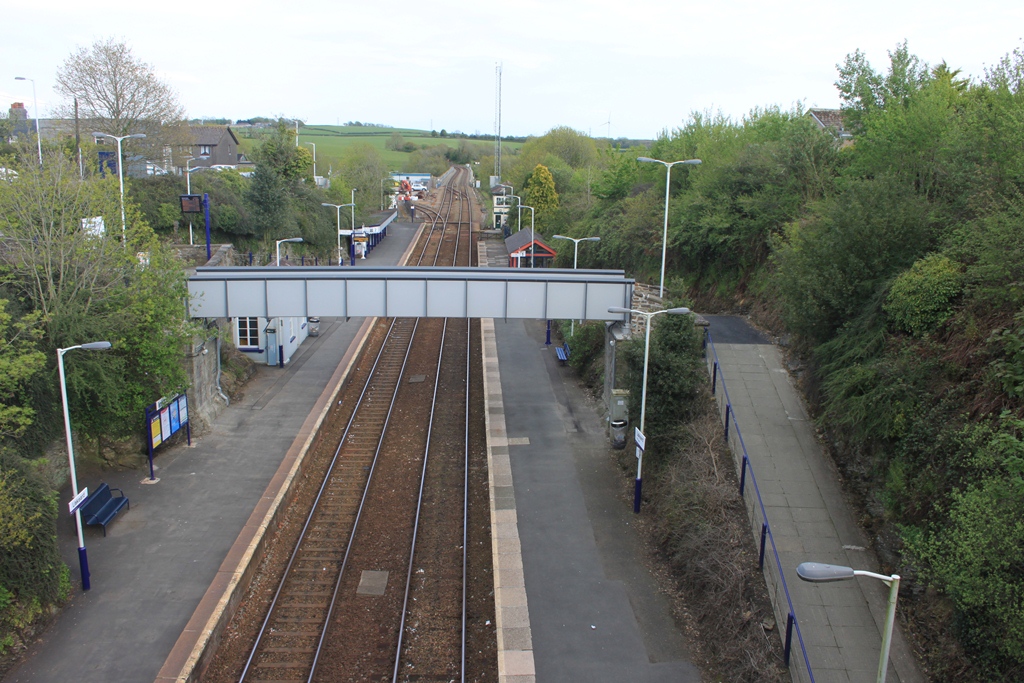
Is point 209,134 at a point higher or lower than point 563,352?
higher

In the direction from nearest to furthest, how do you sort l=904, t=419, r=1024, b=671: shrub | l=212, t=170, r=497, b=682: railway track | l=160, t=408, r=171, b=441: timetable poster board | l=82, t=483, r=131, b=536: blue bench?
1. l=904, t=419, r=1024, b=671: shrub
2. l=212, t=170, r=497, b=682: railway track
3. l=82, t=483, r=131, b=536: blue bench
4. l=160, t=408, r=171, b=441: timetable poster board

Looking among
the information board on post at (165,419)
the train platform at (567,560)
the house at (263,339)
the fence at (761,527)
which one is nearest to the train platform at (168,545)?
the information board on post at (165,419)

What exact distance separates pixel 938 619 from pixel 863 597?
158cm

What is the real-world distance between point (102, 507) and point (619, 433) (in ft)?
46.6

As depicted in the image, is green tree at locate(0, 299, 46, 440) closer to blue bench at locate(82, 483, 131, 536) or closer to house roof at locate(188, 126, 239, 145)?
blue bench at locate(82, 483, 131, 536)

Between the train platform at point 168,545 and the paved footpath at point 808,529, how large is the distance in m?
11.1

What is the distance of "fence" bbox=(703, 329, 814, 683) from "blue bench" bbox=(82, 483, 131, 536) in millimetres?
14713

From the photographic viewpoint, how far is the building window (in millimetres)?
29172

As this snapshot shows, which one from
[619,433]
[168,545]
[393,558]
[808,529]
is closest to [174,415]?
[168,545]

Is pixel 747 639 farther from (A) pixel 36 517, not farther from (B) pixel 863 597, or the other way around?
(A) pixel 36 517

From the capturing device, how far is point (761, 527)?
1451 centimetres

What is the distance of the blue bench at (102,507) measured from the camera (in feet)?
53.7

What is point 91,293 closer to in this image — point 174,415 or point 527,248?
point 174,415

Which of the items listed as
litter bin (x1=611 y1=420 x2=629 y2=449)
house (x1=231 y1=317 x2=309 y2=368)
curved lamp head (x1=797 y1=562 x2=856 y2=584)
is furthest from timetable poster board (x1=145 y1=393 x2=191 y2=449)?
curved lamp head (x1=797 y1=562 x2=856 y2=584)
